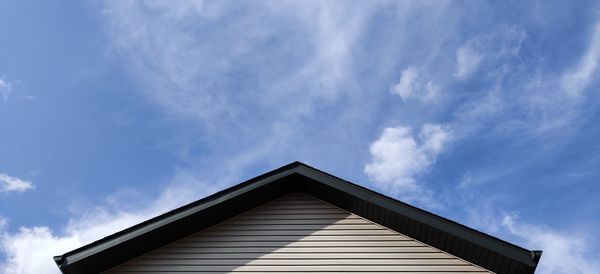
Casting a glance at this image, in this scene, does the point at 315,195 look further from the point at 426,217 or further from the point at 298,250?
the point at 426,217

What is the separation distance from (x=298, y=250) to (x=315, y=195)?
1.79 meters

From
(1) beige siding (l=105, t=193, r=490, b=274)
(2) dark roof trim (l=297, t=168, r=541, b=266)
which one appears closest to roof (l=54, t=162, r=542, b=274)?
(2) dark roof trim (l=297, t=168, r=541, b=266)

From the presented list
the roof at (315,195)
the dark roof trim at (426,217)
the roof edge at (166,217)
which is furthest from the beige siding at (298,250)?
the roof edge at (166,217)

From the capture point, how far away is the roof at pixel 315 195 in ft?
28.9

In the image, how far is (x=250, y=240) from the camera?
1001cm

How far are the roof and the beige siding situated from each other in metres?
0.20

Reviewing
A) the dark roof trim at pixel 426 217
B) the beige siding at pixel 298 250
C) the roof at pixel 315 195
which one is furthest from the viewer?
the beige siding at pixel 298 250

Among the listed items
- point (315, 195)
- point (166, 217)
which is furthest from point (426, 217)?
point (166, 217)

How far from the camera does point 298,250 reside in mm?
9648

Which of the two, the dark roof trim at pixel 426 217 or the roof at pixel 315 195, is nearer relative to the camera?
the dark roof trim at pixel 426 217

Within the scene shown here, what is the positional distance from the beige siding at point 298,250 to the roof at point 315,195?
204 millimetres

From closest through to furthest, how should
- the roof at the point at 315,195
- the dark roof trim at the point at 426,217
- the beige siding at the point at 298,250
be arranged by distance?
the dark roof trim at the point at 426,217 < the roof at the point at 315,195 < the beige siding at the point at 298,250

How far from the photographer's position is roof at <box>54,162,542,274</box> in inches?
347

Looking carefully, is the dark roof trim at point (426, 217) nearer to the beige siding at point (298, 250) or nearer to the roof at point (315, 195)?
the roof at point (315, 195)
